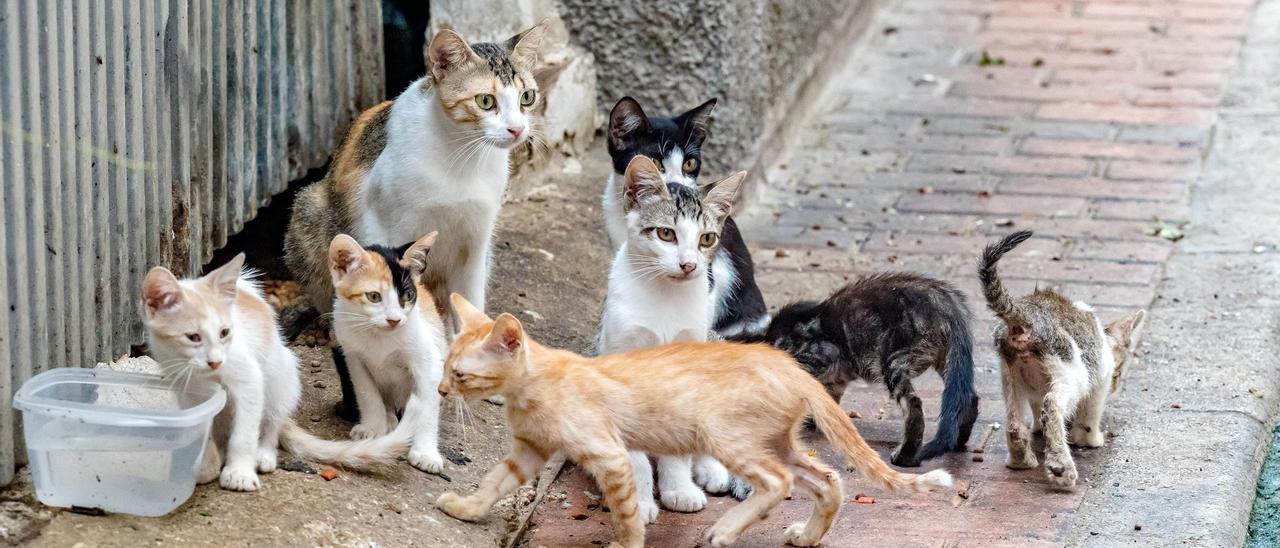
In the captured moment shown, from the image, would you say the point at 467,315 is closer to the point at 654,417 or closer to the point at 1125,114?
the point at 654,417

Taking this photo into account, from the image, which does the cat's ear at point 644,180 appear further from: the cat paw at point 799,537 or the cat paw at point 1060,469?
the cat paw at point 1060,469

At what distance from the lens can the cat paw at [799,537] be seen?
381 centimetres

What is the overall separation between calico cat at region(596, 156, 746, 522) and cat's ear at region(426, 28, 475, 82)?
0.62 meters

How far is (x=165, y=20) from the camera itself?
414 cm

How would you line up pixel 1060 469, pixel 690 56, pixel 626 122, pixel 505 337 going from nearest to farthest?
1. pixel 505 337
2. pixel 1060 469
3. pixel 626 122
4. pixel 690 56

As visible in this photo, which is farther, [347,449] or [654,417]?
[347,449]

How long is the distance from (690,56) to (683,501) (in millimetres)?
Result: 2919

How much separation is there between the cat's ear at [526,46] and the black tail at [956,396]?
155 centimetres

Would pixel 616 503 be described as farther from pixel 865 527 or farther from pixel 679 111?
pixel 679 111

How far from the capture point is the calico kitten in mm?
3824

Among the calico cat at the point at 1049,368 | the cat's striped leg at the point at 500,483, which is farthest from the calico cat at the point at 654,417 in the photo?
the calico cat at the point at 1049,368

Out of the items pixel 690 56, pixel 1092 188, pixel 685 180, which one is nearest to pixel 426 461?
pixel 685 180

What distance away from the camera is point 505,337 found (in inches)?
140

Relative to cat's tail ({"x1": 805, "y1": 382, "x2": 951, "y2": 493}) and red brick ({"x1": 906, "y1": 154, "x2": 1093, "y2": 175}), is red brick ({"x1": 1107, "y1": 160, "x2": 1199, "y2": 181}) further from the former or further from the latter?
cat's tail ({"x1": 805, "y1": 382, "x2": 951, "y2": 493})
